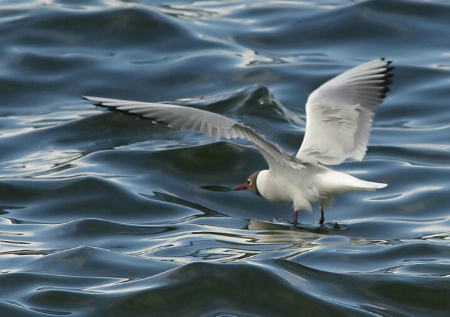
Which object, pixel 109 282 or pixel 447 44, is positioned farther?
pixel 447 44

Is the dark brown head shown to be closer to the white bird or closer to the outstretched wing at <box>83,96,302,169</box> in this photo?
the white bird

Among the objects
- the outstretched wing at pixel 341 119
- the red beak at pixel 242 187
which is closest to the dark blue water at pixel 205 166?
the red beak at pixel 242 187

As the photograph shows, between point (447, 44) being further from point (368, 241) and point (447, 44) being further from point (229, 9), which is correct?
point (368, 241)

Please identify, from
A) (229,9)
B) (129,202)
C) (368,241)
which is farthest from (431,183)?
(229,9)

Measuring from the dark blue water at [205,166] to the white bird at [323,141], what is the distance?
0.35 m

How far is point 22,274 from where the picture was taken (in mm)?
8180

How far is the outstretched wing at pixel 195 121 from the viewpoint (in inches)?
343

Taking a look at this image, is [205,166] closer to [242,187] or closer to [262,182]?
[242,187]

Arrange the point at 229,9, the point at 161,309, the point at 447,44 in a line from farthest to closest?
the point at 229,9 → the point at 447,44 → the point at 161,309

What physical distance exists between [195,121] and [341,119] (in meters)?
1.75

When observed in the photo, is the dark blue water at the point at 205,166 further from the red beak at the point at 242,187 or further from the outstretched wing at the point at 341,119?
the outstretched wing at the point at 341,119

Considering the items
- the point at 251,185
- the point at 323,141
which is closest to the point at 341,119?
the point at 323,141

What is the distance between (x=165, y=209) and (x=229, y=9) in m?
7.81

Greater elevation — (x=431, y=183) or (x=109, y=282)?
(x=431, y=183)
